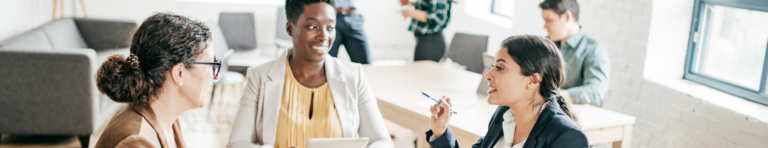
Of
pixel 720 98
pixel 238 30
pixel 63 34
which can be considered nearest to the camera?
pixel 720 98

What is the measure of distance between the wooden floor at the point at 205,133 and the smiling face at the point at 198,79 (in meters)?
2.41

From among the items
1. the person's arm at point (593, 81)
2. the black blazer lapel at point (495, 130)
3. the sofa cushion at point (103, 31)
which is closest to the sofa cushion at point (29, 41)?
the sofa cushion at point (103, 31)

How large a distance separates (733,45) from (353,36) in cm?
221

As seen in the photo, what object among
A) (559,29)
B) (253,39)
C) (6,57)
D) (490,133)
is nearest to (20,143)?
(6,57)

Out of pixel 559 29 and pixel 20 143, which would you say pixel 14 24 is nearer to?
pixel 20 143

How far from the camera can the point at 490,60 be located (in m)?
2.96

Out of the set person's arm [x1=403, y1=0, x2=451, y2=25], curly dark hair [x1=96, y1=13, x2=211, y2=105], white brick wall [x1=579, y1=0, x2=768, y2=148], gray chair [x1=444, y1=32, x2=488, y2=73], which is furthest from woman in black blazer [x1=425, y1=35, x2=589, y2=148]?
gray chair [x1=444, y1=32, x2=488, y2=73]

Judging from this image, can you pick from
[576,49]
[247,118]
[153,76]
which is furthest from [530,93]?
[576,49]

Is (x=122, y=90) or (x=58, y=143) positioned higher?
(x=122, y=90)

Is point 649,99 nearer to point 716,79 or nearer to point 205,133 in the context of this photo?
point 716,79

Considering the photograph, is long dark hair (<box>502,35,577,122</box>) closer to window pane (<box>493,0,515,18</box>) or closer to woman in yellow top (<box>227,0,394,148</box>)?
woman in yellow top (<box>227,0,394,148</box>)

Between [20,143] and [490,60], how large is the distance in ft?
9.69

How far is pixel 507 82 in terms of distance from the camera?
1635 millimetres

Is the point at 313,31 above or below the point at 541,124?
above
